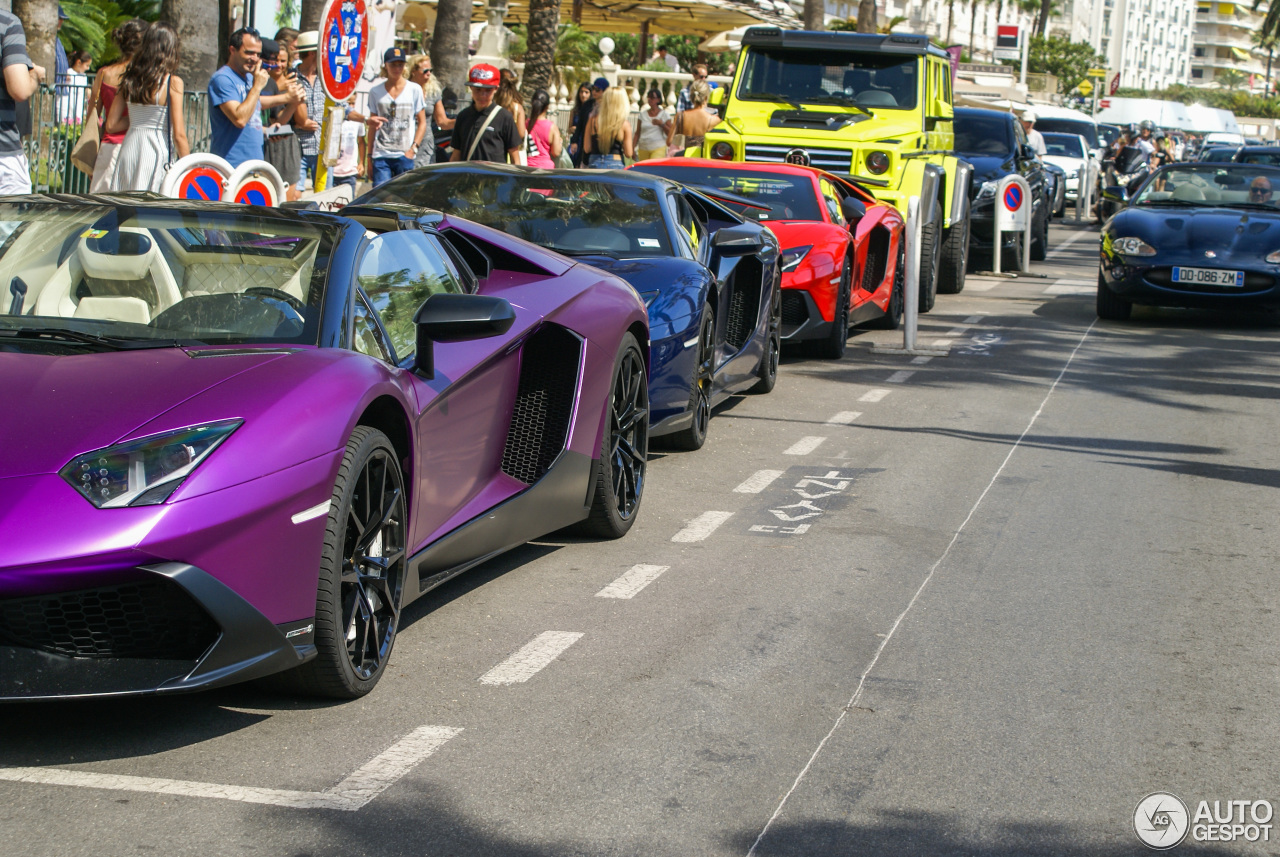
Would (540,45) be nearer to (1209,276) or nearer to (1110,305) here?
(1110,305)

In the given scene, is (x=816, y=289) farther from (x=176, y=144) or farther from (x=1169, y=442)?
(x=176, y=144)

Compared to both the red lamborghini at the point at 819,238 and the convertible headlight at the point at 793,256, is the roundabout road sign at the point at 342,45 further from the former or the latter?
the convertible headlight at the point at 793,256

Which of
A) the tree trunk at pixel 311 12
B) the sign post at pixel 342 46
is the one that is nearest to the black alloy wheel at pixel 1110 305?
the sign post at pixel 342 46

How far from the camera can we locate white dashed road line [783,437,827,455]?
831 centimetres

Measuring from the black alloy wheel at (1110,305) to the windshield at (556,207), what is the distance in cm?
761

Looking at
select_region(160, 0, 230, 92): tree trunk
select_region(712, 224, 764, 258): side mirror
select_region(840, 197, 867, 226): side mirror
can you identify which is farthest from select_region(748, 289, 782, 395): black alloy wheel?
select_region(160, 0, 230, 92): tree trunk

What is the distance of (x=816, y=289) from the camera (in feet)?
36.1

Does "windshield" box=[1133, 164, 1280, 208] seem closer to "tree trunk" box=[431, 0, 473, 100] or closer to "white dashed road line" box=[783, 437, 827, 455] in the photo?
"white dashed road line" box=[783, 437, 827, 455]

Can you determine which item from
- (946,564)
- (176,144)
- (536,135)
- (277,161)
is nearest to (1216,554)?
(946,564)

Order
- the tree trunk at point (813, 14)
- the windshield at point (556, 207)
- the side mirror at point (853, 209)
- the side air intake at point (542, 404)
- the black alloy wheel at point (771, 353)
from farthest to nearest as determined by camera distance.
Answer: the tree trunk at point (813, 14) → the side mirror at point (853, 209) → the black alloy wheel at point (771, 353) → the windshield at point (556, 207) → the side air intake at point (542, 404)

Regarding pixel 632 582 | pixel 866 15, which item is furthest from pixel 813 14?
pixel 632 582

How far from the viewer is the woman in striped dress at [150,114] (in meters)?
9.83

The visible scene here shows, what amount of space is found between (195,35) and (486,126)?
4.19 m

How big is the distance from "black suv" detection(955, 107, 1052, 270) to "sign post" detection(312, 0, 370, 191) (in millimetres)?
9771
